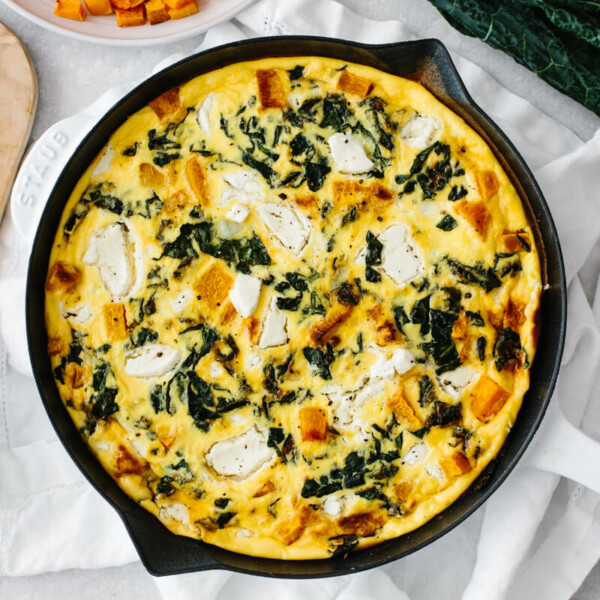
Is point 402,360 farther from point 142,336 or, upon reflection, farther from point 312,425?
point 142,336

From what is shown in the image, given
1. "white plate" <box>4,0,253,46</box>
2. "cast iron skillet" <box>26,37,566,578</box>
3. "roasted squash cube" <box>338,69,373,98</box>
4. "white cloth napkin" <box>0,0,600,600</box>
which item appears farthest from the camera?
"white plate" <box>4,0,253,46</box>

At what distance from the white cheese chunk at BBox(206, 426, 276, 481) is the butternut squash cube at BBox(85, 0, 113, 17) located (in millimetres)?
1944

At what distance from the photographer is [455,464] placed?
8.89 feet

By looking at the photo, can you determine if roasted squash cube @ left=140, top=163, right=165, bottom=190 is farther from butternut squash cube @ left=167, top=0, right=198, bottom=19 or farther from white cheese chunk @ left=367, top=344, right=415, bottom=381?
white cheese chunk @ left=367, top=344, right=415, bottom=381

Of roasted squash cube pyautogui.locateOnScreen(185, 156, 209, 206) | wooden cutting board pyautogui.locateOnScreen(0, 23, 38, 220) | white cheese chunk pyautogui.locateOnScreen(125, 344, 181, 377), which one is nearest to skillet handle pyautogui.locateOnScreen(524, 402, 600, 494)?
white cheese chunk pyautogui.locateOnScreen(125, 344, 181, 377)

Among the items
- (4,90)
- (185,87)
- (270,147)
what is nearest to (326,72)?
(270,147)

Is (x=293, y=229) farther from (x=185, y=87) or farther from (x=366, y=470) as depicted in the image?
(x=366, y=470)

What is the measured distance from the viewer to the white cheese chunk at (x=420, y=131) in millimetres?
2807

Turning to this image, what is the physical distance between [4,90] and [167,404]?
5.39 ft

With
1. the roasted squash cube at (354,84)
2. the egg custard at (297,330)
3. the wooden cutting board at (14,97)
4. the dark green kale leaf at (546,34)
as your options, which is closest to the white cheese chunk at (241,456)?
the egg custard at (297,330)

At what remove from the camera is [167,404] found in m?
2.77

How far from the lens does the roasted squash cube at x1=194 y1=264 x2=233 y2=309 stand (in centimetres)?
274

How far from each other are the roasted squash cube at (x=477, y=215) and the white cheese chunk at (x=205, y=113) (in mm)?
988

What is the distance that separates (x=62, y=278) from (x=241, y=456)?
3.06 feet
